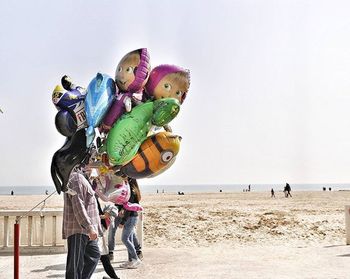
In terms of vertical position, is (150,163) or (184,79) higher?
(184,79)

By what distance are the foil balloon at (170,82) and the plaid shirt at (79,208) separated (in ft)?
4.76

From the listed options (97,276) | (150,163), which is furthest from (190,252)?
(150,163)

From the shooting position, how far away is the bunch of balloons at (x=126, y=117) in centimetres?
593

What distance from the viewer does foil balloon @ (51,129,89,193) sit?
238 inches

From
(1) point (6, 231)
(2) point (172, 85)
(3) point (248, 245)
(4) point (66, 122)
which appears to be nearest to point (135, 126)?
(2) point (172, 85)

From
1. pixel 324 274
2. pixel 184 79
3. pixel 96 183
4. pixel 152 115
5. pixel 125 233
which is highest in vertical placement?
pixel 184 79

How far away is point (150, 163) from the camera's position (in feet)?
19.9

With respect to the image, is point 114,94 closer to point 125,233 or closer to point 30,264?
point 125,233

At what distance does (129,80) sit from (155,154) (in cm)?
87

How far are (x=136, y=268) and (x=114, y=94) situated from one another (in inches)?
179

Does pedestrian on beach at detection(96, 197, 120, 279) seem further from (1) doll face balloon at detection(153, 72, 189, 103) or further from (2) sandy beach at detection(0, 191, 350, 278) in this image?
(1) doll face balloon at detection(153, 72, 189, 103)

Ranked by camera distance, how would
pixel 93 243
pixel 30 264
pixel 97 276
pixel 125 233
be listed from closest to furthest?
1. pixel 93 243
2. pixel 97 276
3. pixel 125 233
4. pixel 30 264

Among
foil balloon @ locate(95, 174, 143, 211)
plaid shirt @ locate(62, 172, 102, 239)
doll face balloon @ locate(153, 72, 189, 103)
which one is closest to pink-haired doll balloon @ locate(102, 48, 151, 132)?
doll face balloon @ locate(153, 72, 189, 103)

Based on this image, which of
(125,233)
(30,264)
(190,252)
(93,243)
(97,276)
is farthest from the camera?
(190,252)
